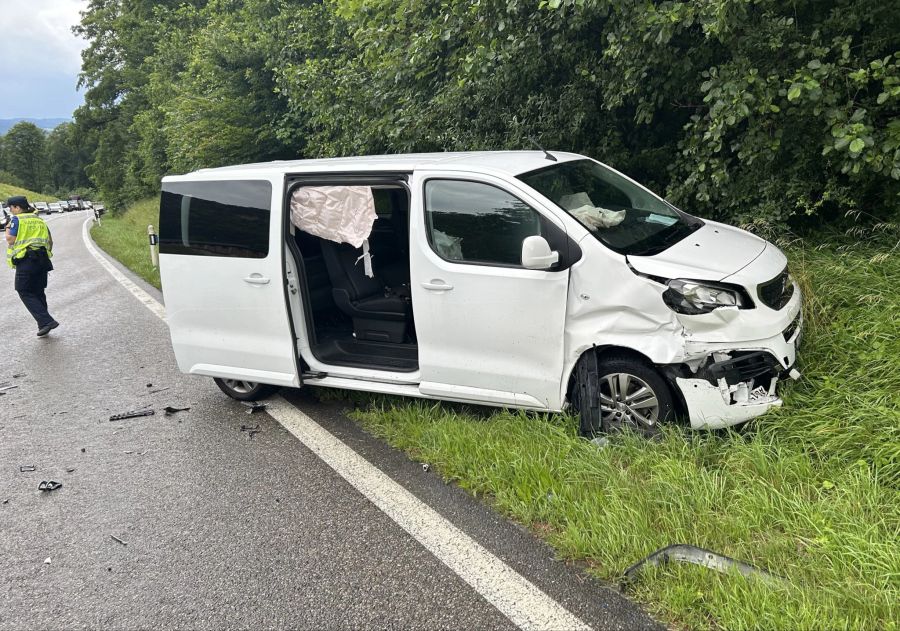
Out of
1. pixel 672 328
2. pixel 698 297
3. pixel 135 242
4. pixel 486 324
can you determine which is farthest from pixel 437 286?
pixel 135 242

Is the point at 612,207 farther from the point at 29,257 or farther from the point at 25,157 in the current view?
the point at 25,157

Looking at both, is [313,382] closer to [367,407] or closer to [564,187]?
[367,407]

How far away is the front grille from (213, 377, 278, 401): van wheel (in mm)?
4005

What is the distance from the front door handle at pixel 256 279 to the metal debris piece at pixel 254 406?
1157 mm

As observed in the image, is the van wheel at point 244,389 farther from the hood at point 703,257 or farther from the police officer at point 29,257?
the police officer at point 29,257

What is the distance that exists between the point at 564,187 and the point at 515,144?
3.06 meters

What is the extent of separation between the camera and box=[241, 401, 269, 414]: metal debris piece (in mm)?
5730

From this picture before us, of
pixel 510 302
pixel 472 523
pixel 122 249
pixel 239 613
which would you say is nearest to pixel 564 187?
pixel 510 302

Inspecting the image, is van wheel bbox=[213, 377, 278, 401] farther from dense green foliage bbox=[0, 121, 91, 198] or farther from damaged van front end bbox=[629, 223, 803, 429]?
dense green foliage bbox=[0, 121, 91, 198]

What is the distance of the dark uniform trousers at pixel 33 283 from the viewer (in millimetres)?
9398

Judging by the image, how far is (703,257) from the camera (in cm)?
408

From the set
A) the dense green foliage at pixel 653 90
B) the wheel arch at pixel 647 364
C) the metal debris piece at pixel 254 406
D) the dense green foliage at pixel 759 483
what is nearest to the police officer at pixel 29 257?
the dense green foliage at pixel 653 90

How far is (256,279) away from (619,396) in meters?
2.90

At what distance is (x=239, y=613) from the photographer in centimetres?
309
